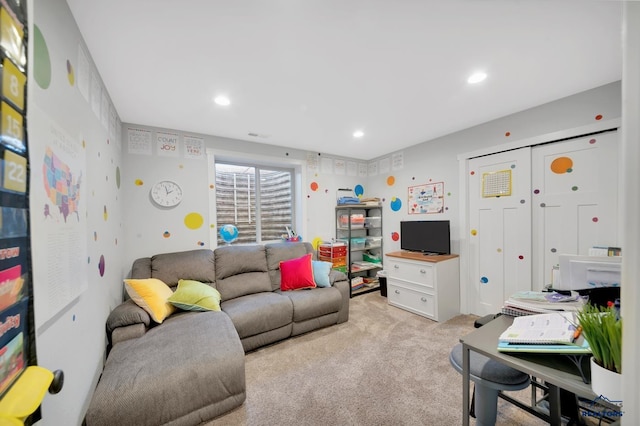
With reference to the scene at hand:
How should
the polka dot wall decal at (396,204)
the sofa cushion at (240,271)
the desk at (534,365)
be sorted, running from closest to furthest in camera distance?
1. the desk at (534,365)
2. the sofa cushion at (240,271)
3. the polka dot wall decal at (396,204)

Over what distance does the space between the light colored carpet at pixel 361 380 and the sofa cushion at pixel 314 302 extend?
8.7 inches

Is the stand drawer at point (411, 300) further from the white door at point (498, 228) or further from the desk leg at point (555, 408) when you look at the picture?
the desk leg at point (555, 408)

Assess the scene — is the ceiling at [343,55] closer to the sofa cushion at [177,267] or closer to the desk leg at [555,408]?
the sofa cushion at [177,267]

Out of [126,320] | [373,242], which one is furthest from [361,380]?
[373,242]

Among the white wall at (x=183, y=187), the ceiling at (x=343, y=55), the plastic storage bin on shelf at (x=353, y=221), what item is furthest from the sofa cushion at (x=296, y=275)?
the ceiling at (x=343, y=55)

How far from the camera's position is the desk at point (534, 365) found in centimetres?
75

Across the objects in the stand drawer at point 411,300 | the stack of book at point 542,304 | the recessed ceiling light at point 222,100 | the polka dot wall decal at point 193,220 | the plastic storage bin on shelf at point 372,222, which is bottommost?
the stand drawer at point 411,300

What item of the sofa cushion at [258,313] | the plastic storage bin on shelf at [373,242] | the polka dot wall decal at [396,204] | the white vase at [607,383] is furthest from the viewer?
the plastic storage bin on shelf at [373,242]

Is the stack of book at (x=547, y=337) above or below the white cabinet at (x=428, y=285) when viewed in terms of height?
above

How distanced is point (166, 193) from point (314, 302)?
7.00ft

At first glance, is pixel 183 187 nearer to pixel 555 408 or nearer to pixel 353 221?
pixel 353 221

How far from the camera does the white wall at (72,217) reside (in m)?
0.89

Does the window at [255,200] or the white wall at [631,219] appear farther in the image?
the window at [255,200]

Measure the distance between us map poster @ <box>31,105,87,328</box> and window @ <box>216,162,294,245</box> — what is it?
2.03 meters
